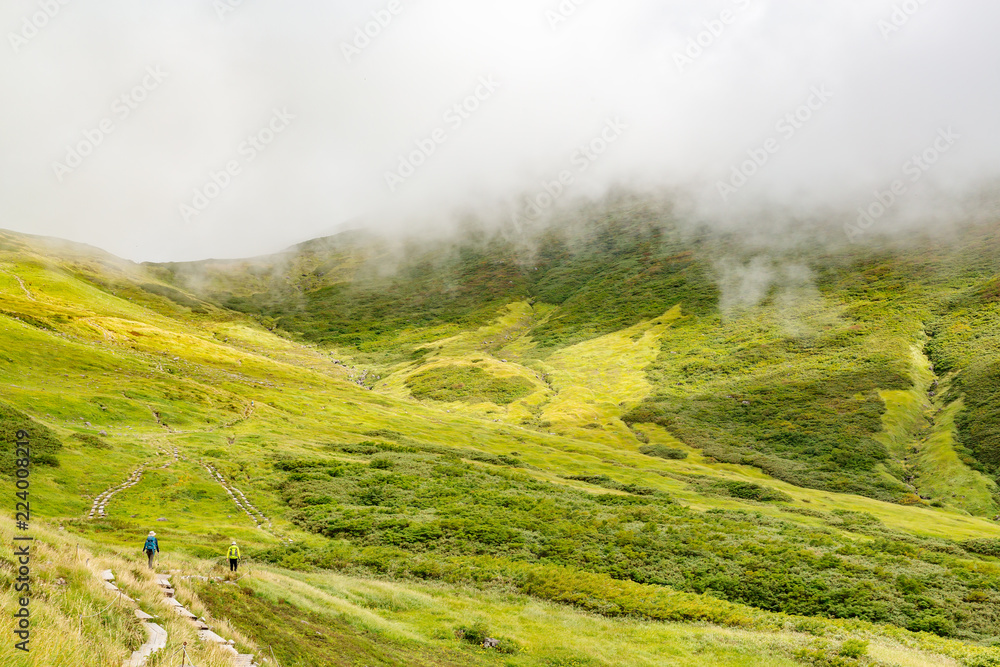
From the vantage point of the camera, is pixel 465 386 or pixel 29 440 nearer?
pixel 29 440

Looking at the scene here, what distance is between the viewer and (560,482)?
6619 centimetres

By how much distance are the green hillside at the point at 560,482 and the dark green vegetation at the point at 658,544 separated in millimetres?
294

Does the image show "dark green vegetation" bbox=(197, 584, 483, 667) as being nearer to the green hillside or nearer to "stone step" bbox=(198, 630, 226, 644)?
the green hillside

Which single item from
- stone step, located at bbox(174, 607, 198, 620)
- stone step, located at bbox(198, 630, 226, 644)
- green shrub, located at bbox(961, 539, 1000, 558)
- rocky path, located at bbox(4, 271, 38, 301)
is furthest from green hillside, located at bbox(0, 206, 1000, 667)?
rocky path, located at bbox(4, 271, 38, 301)

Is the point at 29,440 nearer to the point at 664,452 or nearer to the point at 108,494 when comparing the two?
the point at 108,494

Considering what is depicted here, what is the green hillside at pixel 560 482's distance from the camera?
81.3ft

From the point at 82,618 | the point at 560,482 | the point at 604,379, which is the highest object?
the point at 604,379

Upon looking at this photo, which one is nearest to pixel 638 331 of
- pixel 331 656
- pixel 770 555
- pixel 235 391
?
pixel 235 391

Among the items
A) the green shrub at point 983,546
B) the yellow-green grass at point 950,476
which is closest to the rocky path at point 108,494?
the green shrub at point 983,546

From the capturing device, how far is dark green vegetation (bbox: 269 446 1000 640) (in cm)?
3472

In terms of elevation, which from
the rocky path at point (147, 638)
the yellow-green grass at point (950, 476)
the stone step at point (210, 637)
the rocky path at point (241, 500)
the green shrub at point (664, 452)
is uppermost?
the yellow-green grass at point (950, 476)

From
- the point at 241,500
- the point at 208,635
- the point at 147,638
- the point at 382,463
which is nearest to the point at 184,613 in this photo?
the point at 208,635

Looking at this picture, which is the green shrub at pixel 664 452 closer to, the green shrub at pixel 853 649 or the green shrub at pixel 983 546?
the green shrub at pixel 983 546

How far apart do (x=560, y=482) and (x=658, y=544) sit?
77.6 feet
